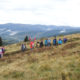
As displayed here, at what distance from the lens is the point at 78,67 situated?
9.98m

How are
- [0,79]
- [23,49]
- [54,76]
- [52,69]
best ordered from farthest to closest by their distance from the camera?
[23,49] < [52,69] < [0,79] < [54,76]

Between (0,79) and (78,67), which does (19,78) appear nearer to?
(0,79)

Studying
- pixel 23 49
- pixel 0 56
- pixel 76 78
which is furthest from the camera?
pixel 23 49

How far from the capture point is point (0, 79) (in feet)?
31.1

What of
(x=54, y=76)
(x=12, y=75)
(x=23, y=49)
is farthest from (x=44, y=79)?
(x=23, y=49)

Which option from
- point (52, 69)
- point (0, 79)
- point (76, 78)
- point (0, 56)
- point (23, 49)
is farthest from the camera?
point (23, 49)

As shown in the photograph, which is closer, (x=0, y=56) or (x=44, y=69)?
(x=44, y=69)

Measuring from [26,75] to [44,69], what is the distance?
1.69 metres

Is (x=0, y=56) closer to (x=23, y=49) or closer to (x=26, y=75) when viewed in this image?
(x=23, y=49)

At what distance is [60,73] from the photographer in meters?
9.02

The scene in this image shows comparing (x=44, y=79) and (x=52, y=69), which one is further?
(x=52, y=69)

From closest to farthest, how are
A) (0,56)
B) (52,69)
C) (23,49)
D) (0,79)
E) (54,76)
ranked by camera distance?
1. (54,76)
2. (0,79)
3. (52,69)
4. (0,56)
5. (23,49)

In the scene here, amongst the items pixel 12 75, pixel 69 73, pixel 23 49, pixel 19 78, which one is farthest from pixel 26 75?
pixel 23 49

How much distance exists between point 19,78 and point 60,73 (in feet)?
9.21
